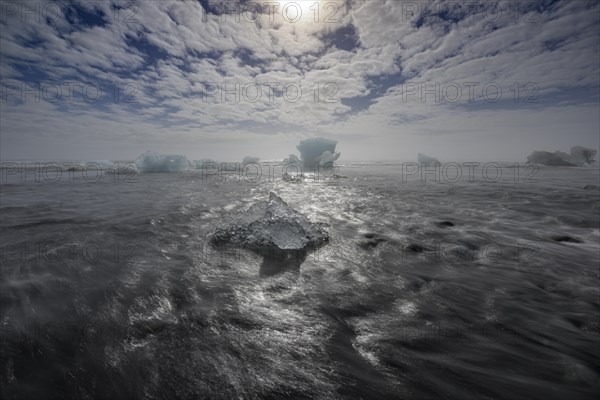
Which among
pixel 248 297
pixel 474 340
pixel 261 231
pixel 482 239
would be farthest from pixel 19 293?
pixel 482 239

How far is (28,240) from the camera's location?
4.66m

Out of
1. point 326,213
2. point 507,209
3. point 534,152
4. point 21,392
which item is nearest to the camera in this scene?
point 21,392

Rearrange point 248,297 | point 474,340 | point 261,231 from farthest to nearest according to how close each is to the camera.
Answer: point 261,231, point 248,297, point 474,340

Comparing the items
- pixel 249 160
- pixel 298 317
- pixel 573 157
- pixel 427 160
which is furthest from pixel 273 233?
pixel 573 157

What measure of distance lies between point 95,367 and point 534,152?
51.3m

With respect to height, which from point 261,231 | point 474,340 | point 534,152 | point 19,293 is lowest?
point 474,340

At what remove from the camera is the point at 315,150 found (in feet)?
107

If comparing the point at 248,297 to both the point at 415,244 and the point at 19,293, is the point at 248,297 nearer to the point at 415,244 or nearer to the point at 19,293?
the point at 19,293

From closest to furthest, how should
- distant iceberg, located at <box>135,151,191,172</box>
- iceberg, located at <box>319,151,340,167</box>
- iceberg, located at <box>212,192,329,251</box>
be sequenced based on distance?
iceberg, located at <box>212,192,329,251</box> < distant iceberg, located at <box>135,151,191,172</box> < iceberg, located at <box>319,151,340,167</box>

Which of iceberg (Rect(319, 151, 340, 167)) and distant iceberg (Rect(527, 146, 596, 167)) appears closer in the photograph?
iceberg (Rect(319, 151, 340, 167))

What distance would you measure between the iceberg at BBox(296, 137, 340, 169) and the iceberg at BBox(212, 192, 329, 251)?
2677 centimetres

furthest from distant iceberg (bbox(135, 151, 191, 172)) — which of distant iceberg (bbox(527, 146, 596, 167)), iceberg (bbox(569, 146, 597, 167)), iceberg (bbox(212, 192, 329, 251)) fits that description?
iceberg (bbox(569, 146, 597, 167))

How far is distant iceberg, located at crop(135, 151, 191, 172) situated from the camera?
25441 millimetres

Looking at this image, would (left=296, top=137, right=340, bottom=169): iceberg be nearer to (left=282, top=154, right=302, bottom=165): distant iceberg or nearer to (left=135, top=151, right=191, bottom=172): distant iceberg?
(left=282, top=154, right=302, bottom=165): distant iceberg
